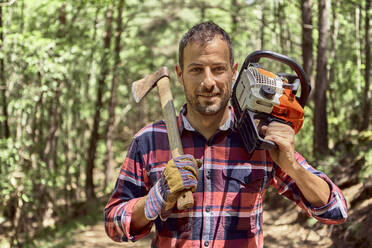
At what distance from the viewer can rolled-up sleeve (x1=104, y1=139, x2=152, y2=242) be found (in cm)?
200

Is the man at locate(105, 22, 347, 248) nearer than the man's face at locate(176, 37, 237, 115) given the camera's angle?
Yes

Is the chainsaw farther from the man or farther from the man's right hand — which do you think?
the man's right hand

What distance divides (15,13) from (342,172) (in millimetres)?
8643

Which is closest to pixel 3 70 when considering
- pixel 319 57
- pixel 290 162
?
pixel 319 57

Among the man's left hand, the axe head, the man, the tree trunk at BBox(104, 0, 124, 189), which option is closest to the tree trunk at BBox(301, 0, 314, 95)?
the tree trunk at BBox(104, 0, 124, 189)

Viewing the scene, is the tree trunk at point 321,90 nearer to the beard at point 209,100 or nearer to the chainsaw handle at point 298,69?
the chainsaw handle at point 298,69

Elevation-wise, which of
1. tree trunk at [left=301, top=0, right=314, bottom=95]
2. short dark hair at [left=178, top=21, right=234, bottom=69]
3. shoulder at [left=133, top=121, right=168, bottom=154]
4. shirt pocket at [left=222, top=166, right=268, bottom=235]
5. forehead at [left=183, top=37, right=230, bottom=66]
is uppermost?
tree trunk at [left=301, top=0, right=314, bottom=95]

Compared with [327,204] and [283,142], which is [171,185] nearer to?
[283,142]

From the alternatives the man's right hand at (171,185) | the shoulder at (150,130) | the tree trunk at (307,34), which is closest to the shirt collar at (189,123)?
the shoulder at (150,130)

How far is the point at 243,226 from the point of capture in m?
2.00

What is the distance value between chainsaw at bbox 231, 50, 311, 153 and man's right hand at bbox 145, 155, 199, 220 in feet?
1.18

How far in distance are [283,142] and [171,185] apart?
58cm

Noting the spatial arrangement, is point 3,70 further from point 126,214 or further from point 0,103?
point 126,214

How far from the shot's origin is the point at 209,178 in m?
2.05
